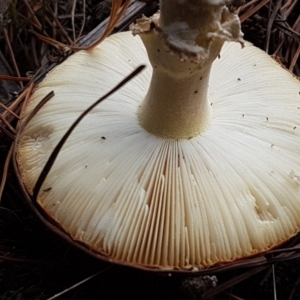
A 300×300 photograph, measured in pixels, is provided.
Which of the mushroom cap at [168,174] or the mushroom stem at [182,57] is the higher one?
the mushroom stem at [182,57]

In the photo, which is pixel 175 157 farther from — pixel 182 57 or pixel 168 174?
pixel 182 57

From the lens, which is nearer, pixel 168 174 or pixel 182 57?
pixel 182 57

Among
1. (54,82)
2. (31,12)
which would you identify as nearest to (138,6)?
(31,12)

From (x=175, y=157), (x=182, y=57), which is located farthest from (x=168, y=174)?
(x=182, y=57)

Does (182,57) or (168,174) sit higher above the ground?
(182,57)

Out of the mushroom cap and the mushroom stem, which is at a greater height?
the mushroom stem
